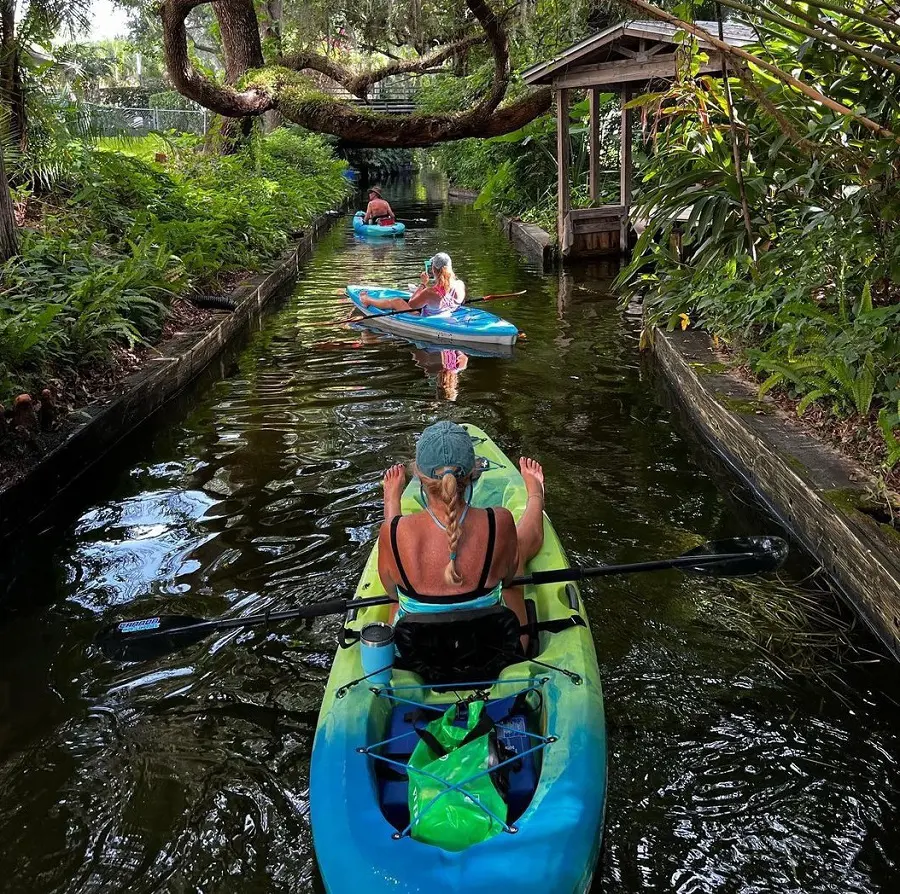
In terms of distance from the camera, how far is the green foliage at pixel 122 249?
7391 mm

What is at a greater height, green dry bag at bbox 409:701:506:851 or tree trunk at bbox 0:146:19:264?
tree trunk at bbox 0:146:19:264

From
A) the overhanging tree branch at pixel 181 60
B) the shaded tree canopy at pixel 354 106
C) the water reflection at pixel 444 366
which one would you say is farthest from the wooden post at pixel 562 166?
the water reflection at pixel 444 366

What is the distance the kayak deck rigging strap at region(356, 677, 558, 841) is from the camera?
2748 mm

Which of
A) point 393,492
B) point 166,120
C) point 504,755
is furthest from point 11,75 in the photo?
point 166,120

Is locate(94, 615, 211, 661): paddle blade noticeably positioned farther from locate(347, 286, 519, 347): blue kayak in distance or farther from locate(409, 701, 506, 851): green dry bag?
locate(347, 286, 519, 347): blue kayak in distance

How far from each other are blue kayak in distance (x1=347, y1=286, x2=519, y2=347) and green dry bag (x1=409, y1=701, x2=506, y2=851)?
7.35m

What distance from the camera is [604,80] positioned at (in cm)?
1413

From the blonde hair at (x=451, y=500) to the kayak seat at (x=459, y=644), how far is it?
0.16 meters

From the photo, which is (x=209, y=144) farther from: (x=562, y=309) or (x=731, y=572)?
(x=731, y=572)

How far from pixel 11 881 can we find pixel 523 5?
13702mm

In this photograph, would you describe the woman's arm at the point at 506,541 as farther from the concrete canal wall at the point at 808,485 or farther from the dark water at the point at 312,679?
the concrete canal wall at the point at 808,485

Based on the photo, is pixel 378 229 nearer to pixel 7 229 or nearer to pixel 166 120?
pixel 166 120

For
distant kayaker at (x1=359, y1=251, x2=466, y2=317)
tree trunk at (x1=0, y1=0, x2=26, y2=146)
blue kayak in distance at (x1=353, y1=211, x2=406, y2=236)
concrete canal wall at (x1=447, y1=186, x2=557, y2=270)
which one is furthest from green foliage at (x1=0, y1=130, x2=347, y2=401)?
concrete canal wall at (x1=447, y1=186, x2=557, y2=270)

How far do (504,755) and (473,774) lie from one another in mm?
187
